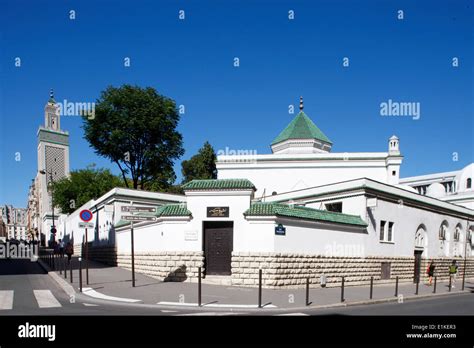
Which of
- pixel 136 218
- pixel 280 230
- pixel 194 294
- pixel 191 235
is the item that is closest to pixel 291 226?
pixel 280 230

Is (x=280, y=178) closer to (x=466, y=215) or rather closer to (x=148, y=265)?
(x=466, y=215)

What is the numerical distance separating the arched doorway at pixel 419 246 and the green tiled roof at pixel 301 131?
1467cm

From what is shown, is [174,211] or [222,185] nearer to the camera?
[222,185]

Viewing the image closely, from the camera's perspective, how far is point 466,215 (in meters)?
31.2

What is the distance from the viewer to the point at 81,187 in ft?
164

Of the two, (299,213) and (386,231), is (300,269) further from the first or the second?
(386,231)

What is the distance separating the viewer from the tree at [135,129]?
34.3 metres

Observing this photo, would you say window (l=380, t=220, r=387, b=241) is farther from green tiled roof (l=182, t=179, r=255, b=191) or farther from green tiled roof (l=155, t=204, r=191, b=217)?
green tiled roof (l=155, t=204, r=191, b=217)

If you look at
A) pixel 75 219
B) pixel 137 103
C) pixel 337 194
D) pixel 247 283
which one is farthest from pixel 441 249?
pixel 75 219

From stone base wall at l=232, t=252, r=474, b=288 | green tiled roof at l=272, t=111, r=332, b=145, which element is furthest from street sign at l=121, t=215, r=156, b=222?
green tiled roof at l=272, t=111, r=332, b=145

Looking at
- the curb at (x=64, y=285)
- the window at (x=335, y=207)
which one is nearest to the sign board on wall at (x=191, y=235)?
the curb at (x=64, y=285)

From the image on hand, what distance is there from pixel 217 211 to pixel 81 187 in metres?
40.0

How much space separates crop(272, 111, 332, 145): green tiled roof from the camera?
123ft

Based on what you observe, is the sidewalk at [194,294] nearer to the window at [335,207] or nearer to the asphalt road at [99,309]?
the asphalt road at [99,309]
